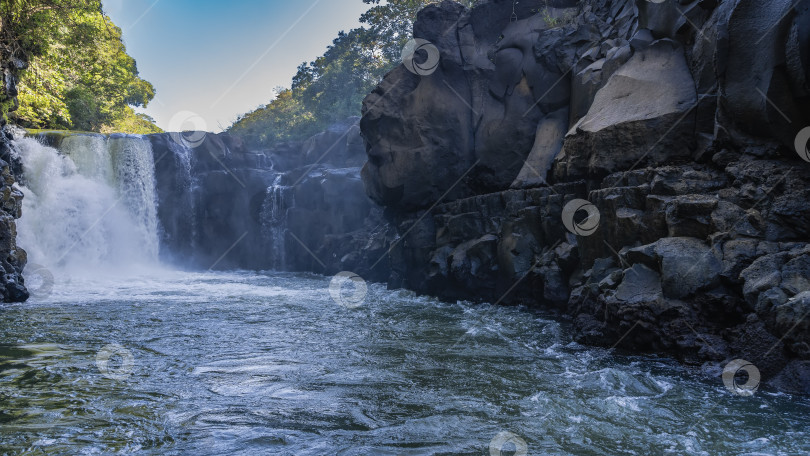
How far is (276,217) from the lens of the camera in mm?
29344

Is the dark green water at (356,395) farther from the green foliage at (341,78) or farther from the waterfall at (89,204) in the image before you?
the green foliage at (341,78)

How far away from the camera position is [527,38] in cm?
1611

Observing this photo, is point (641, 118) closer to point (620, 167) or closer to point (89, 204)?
point (620, 167)

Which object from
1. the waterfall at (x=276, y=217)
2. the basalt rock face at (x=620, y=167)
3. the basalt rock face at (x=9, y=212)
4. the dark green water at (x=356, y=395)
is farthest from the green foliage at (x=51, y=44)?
the waterfall at (x=276, y=217)

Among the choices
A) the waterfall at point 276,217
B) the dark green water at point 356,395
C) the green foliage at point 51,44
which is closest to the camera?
the dark green water at point 356,395

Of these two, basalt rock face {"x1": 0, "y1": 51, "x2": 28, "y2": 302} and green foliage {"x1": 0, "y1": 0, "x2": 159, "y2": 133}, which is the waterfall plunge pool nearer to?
basalt rock face {"x1": 0, "y1": 51, "x2": 28, "y2": 302}

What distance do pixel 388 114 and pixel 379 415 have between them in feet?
43.1

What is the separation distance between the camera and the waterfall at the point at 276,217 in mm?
29047

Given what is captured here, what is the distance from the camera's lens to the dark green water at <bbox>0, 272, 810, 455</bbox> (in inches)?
184

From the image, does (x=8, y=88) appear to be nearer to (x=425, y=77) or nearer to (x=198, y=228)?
(x=425, y=77)

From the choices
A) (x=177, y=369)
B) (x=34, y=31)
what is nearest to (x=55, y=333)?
(x=177, y=369)

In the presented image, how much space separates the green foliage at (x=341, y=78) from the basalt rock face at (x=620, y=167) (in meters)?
12.6

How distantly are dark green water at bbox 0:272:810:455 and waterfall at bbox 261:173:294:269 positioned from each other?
1818 cm

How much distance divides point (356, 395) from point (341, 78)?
116ft
